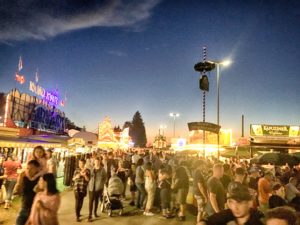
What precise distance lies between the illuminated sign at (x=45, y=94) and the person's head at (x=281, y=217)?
54.5 meters

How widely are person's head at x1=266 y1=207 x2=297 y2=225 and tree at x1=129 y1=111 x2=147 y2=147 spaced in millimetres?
130470

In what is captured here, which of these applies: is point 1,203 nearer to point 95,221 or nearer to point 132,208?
point 95,221

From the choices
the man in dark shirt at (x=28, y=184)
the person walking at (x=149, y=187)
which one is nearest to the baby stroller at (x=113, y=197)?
the person walking at (x=149, y=187)

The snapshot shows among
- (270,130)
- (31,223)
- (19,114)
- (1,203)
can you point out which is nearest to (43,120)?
(19,114)

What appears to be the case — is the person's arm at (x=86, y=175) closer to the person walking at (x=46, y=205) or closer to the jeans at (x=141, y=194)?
the jeans at (x=141, y=194)

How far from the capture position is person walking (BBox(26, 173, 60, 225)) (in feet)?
15.7

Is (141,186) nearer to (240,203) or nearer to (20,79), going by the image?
(240,203)

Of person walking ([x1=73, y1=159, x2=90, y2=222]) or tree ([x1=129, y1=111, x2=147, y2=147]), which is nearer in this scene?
person walking ([x1=73, y1=159, x2=90, y2=222])

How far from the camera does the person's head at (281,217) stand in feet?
8.96

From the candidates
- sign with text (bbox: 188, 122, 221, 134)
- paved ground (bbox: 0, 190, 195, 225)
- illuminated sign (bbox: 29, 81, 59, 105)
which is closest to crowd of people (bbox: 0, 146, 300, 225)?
paved ground (bbox: 0, 190, 195, 225)

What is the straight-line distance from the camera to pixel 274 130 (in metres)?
40.2

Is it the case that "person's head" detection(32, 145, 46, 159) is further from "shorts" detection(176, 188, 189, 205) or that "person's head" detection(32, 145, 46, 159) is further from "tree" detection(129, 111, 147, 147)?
"tree" detection(129, 111, 147, 147)

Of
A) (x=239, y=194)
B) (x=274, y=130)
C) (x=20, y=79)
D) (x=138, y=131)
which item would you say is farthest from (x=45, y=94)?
(x=138, y=131)

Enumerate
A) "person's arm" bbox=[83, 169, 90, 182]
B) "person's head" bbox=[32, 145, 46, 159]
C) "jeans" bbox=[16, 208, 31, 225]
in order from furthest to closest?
"person's arm" bbox=[83, 169, 90, 182]
"person's head" bbox=[32, 145, 46, 159]
"jeans" bbox=[16, 208, 31, 225]
